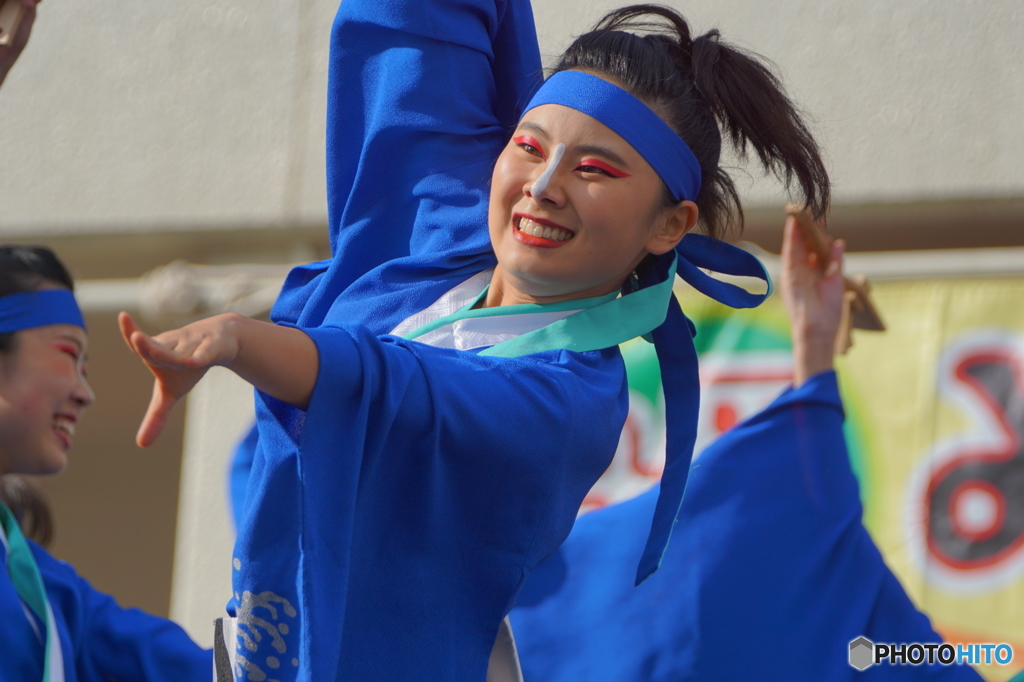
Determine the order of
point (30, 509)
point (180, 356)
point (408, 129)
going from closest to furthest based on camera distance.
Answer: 1. point (180, 356)
2. point (408, 129)
3. point (30, 509)

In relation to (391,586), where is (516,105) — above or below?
above

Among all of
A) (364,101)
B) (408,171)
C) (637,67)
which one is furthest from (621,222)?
(364,101)

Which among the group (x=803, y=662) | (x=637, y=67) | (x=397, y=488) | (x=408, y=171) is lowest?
(x=803, y=662)

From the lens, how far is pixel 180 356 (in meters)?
0.83

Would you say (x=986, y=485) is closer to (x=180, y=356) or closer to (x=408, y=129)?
(x=408, y=129)

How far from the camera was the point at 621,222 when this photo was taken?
1271 millimetres

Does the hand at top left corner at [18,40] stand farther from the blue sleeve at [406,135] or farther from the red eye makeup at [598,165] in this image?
the red eye makeup at [598,165]

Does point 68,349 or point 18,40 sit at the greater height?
point 18,40

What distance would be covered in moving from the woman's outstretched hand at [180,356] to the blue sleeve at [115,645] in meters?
1.23

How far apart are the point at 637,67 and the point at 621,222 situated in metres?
0.22

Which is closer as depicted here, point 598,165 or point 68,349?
point 598,165

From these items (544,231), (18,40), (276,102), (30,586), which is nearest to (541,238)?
(544,231)

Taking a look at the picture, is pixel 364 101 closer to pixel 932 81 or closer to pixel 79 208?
pixel 932 81

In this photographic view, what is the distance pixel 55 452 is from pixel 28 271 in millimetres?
340
